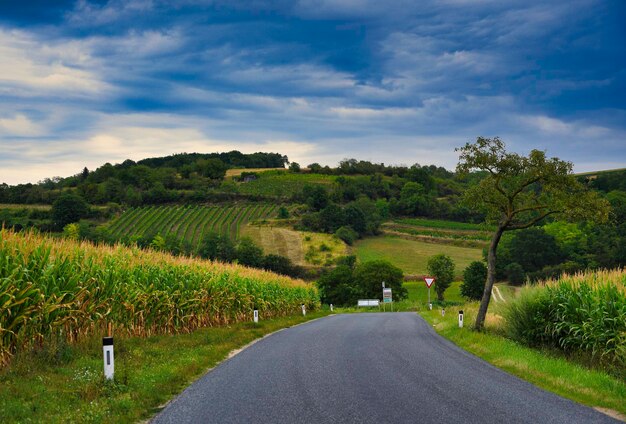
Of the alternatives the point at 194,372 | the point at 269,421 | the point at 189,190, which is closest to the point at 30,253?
the point at 194,372

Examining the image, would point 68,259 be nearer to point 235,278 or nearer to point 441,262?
point 235,278

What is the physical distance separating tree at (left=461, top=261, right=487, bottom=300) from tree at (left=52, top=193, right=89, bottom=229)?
65.2 meters

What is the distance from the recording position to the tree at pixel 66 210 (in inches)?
3585

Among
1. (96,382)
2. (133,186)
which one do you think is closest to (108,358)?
(96,382)

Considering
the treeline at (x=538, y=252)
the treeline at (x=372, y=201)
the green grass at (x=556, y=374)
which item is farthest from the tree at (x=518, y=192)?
the treeline at (x=372, y=201)

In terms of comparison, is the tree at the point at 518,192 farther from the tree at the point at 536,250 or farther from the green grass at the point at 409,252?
the green grass at the point at 409,252

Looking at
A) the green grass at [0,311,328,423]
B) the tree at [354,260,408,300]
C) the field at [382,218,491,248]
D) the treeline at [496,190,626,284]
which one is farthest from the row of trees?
the green grass at [0,311,328,423]

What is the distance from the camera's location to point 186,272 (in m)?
20.5

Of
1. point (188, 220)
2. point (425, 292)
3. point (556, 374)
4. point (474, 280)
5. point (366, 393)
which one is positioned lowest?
point (425, 292)

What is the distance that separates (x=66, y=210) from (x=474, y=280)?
68.3m

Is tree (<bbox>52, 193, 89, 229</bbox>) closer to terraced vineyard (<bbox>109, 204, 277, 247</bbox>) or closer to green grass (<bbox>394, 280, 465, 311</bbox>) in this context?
terraced vineyard (<bbox>109, 204, 277, 247</bbox>)

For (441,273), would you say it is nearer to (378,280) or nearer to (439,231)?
(378,280)

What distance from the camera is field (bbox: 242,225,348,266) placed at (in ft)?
322

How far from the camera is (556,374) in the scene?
37.6 feet
